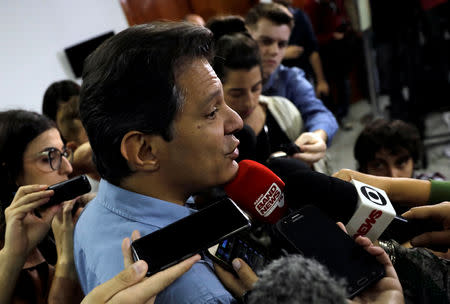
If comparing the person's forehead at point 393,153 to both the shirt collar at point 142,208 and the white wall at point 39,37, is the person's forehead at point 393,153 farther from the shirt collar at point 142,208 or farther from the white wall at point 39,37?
the white wall at point 39,37

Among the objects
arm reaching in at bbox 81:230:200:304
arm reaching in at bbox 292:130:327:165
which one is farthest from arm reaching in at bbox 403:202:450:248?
arm reaching in at bbox 81:230:200:304

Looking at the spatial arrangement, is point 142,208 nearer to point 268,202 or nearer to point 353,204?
point 268,202

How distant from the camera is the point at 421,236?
0.87 m

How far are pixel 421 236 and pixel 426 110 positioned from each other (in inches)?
98.8

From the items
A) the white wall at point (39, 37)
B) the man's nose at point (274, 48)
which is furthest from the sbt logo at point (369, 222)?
the white wall at point (39, 37)

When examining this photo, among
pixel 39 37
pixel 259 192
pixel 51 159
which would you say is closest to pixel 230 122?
pixel 259 192

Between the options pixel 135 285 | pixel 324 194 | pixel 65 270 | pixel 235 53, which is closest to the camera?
pixel 135 285

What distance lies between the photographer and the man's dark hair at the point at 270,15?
2.04 meters

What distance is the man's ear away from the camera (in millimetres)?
788

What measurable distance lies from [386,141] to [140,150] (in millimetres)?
1356

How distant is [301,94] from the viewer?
2010 millimetres

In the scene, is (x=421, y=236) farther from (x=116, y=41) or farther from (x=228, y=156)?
(x=116, y=41)

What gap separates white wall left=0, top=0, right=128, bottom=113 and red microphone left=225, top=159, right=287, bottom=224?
312cm

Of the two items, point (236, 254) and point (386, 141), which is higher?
point (236, 254)
